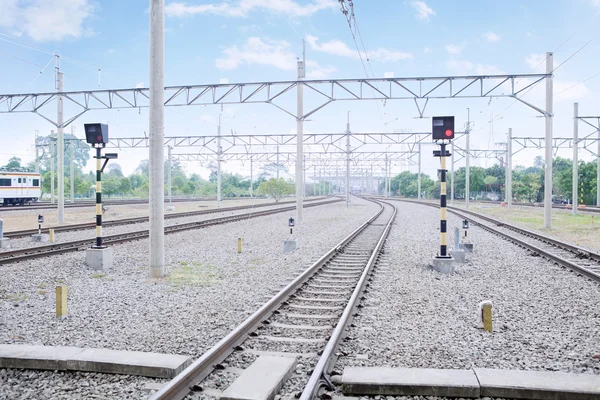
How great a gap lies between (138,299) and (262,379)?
15.4 ft

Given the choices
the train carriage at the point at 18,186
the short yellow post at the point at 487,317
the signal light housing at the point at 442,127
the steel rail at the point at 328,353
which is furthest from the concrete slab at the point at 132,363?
the train carriage at the point at 18,186

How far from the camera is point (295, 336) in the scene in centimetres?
656

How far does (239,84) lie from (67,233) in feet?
31.8

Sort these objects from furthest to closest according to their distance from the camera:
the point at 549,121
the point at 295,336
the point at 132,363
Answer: the point at 549,121
the point at 295,336
the point at 132,363

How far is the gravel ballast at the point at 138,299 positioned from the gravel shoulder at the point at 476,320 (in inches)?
78.3

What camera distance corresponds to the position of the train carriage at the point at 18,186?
1807 inches

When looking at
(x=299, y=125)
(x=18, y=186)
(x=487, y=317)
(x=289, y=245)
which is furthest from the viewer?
(x=18, y=186)

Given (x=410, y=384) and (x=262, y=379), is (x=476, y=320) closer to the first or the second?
(x=410, y=384)

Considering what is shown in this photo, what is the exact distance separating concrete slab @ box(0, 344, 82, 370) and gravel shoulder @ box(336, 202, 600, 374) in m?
2.91

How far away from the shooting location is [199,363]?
16.7ft

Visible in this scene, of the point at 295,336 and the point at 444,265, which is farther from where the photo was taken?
the point at 444,265

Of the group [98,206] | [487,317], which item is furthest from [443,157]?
[98,206]

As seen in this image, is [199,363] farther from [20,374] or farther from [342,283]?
[342,283]

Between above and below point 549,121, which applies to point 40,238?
below
